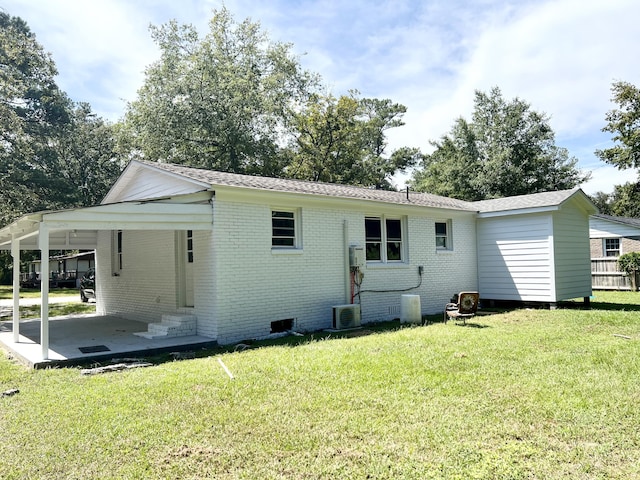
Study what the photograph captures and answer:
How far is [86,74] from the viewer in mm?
18891

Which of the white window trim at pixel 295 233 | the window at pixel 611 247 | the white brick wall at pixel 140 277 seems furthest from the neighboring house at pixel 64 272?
the window at pixel 611 247

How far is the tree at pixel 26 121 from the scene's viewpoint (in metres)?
21.7

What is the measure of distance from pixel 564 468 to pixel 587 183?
36.4 m

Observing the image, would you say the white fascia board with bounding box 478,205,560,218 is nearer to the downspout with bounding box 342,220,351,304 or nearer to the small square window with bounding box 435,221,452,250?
the small square window with bounding box 435,221,452,250

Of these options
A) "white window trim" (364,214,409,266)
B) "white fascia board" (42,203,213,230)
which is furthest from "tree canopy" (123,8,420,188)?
"white fascia board" (42,203,213,230)

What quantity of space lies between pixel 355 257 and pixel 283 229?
6.85 feet

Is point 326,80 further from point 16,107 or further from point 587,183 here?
point 587,183

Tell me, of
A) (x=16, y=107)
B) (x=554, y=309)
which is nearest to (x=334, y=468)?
(x=554, y=309)

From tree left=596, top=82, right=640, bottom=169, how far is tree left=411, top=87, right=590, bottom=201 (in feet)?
32.8

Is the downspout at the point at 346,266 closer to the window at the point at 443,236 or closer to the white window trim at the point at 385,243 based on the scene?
the white window trim at the point at 385,243

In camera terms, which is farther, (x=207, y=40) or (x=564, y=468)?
(x=207, y=40)

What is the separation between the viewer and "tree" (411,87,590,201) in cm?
3091

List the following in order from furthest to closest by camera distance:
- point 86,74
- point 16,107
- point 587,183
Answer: point 587,183
point 16,107
point 86,74

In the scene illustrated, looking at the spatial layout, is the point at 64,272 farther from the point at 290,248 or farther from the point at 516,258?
the point at 516,258
